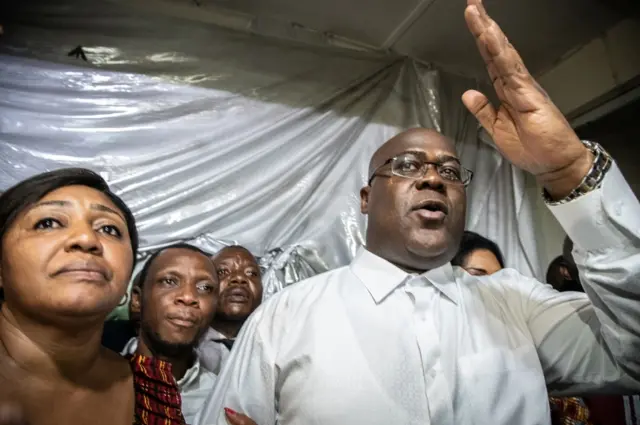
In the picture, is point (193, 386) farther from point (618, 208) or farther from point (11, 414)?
point (618, 208)

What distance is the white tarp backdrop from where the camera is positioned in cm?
123

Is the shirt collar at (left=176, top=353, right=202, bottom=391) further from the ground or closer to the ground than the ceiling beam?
closer to the ground

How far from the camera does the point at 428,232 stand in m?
0.89

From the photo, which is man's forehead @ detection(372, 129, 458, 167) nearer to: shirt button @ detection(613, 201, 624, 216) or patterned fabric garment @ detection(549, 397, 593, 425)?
shirt button @ detection(613, 201, 624, 216)

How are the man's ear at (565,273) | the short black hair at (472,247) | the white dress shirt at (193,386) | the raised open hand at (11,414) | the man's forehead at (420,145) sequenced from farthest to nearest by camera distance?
the man's ear at (565,273), the short black hair at (472,247), the white dress shirt at (193,386), the man's forehead at (420,145), the raised open hand at (11,414)

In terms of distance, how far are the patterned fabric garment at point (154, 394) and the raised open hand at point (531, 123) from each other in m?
0.74

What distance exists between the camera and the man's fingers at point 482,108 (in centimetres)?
→ 77

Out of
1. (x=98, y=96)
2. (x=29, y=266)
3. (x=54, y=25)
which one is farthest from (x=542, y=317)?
(x=54, y=25)

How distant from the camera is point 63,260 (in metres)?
0.65

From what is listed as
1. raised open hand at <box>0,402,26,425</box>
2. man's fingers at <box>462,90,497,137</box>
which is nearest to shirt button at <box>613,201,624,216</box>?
man's fingers at <box>462,90,497,137</box>

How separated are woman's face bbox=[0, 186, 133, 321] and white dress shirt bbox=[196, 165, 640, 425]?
0.94 ft

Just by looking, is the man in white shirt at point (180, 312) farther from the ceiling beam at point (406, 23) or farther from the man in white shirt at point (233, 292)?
the ceiling beam at point (406, 23)

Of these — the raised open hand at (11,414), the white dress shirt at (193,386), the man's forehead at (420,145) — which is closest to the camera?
the raised open hand at (11,414)

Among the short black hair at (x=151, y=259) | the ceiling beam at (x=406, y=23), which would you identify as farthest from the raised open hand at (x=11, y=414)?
the ceiling beam at (x=406, y=23)
